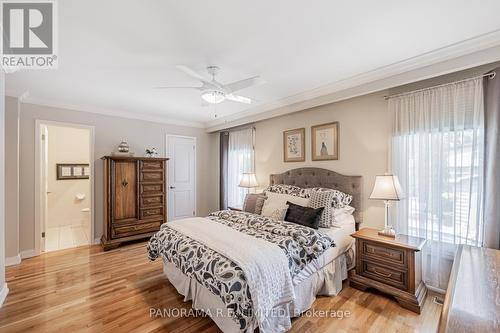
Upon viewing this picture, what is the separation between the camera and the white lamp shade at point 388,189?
2.36 m

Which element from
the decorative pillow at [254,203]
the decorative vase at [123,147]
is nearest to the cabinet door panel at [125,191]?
the decorative vase at [123,147]

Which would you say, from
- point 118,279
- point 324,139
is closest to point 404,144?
point 324,139

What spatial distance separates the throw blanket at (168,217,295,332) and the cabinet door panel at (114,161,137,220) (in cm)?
241

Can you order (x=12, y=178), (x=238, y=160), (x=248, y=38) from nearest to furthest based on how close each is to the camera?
(x=248, y=38) → (x=12, y=178) → (x=238, y=160)

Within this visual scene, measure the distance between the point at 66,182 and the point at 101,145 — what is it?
2.16 m

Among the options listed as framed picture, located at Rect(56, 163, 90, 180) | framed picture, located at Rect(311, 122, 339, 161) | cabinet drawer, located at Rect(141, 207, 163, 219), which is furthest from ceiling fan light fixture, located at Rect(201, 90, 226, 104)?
framed picture, located at Rect(56, 163, 90, 180)

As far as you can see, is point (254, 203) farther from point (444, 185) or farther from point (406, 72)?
point (406, 72)

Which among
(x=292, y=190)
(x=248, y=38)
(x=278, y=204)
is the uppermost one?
(x=248, y=38)

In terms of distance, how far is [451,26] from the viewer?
1.78 meters

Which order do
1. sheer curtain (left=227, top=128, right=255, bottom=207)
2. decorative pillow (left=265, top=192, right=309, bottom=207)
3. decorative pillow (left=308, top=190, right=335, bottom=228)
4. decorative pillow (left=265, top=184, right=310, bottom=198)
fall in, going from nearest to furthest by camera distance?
decorative pillow (left=308, top=190, right=335, bottom=228), decorative pillow (left=265, top=192, right=309, bottom=207), decorative pillow (left=265, top=184, right=310, bottom=198), sheer curtain (left=227, top=128, right=255, bottom=207)

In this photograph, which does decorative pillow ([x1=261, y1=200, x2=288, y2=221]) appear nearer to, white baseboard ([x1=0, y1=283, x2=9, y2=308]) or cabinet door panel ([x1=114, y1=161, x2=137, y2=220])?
cabinet door panel ([x1=114, y1=161, x2=137, y2=220])

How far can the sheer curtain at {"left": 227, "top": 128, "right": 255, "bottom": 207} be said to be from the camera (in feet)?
15.1

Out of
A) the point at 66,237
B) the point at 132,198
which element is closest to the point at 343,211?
the point at 132,198

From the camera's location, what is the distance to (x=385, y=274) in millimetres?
2322
